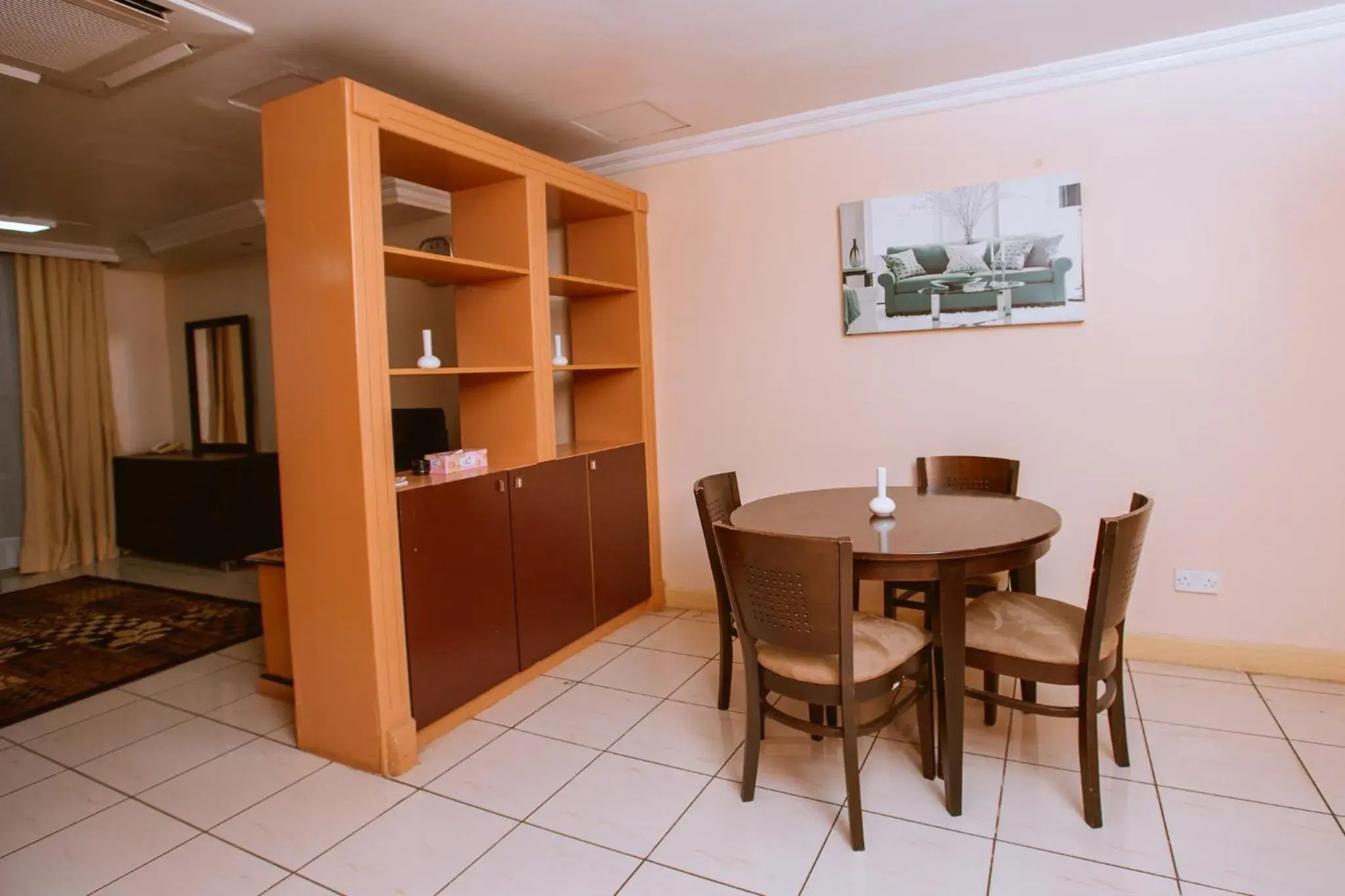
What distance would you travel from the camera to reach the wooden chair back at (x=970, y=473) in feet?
10.3

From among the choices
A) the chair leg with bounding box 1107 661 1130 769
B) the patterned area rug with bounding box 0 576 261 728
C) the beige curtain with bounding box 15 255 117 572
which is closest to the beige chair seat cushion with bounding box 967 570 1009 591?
the chair leg with bounding box 1107 661 1130 769

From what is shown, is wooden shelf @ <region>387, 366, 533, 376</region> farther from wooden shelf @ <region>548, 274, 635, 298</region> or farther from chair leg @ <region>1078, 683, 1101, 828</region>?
chair leg @ <region>1078, 683, 1101, 828</region>

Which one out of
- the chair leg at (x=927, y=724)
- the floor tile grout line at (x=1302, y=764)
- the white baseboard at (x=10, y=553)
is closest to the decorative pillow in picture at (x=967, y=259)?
the chair leg at (x=927, y=724)

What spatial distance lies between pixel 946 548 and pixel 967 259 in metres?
1.75

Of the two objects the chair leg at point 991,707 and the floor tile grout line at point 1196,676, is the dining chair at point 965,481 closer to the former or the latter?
the chair leg at point 991,707

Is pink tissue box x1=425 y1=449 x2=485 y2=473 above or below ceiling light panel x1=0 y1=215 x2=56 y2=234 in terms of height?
below

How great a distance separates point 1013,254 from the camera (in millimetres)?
3258

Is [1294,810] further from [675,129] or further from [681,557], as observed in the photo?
[675,129]

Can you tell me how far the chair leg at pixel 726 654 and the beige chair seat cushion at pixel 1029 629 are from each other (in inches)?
34.2

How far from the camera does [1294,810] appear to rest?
2.08 meters

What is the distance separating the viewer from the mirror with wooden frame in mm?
6129

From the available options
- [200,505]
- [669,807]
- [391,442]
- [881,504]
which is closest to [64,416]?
[200,505]

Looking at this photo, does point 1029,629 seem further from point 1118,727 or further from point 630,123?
point 630,123

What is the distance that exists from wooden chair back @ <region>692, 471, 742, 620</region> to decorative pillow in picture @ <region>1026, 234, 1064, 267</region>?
159 cm
